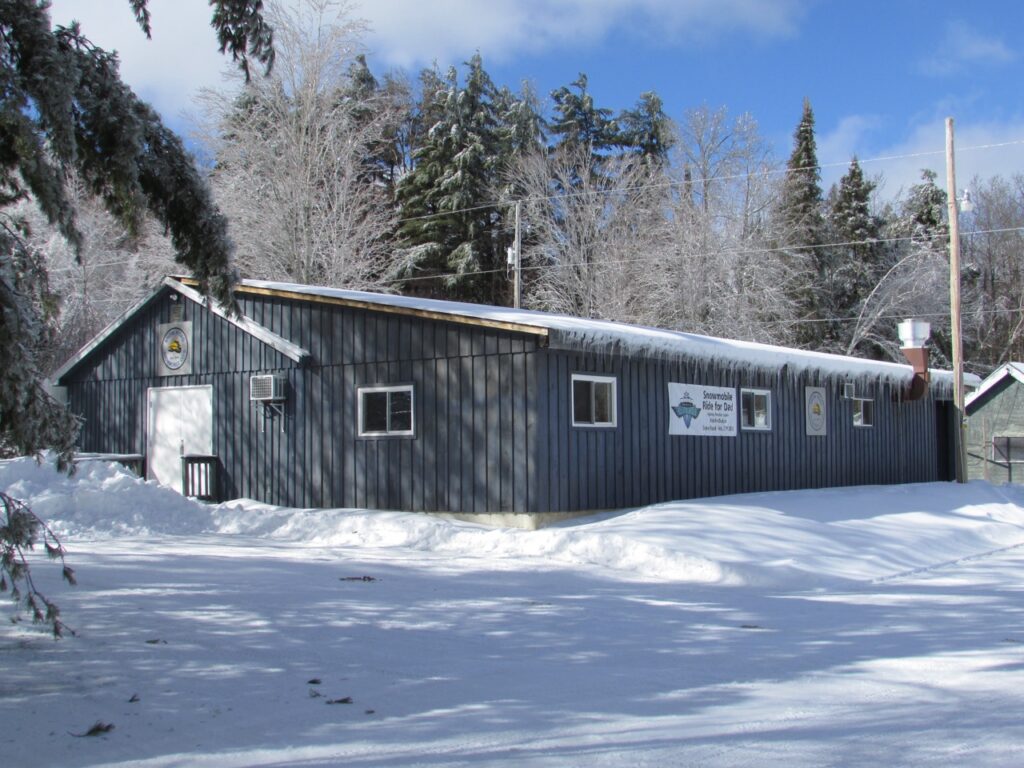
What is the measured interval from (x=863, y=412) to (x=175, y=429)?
537 inches

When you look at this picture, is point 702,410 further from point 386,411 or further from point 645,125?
point 645,125

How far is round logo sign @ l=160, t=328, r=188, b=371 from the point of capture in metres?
18.4

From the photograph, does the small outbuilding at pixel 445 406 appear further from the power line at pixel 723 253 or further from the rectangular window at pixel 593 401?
the power line at pixel 723 253

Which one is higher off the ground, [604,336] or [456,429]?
[604,336]

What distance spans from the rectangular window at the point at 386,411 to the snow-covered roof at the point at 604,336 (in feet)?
4.29

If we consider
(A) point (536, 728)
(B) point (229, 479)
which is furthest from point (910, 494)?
(A) point (536, 728)

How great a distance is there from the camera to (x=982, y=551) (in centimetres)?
1459

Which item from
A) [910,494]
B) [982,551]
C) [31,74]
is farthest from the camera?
[910,494]

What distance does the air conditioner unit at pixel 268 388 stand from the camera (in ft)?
55.1

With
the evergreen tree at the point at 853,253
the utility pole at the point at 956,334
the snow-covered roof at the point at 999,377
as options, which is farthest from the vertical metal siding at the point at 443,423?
the evergreen tree at the point at 853,253

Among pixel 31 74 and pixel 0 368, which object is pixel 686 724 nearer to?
pixel 0 368

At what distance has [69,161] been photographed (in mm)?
7254

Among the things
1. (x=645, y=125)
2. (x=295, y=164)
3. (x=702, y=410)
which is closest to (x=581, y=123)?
(x=645, y=125)

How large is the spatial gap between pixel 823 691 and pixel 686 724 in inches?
47.0
